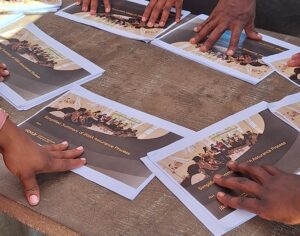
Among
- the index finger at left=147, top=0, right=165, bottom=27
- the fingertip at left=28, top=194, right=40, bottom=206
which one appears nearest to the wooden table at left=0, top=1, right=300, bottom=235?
the fingertip at left=28, top=194, right=40, bottom=206

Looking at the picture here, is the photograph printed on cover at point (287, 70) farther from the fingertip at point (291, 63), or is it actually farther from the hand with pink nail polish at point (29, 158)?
the hand with pink nail polish at point (29, 158)

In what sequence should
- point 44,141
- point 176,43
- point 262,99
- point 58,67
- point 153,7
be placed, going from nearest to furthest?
point 44,141 < point 262,99 < point 58,67 < point 176,43 < point 153,7

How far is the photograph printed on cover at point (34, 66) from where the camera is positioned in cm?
115

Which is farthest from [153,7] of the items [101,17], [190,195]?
[190,195]

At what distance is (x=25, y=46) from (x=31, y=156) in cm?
50

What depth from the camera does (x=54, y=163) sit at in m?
0.90

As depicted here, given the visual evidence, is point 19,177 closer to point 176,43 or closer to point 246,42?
Answer: point 176,43

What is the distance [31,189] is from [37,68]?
1.45 ft

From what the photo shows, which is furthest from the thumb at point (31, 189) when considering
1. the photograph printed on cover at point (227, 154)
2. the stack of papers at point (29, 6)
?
the stack of papers at point (29, 6)

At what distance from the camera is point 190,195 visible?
2.81ft

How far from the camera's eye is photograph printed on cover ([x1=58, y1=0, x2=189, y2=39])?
1375 millimetres

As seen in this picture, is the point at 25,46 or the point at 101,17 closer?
the point at 25,46

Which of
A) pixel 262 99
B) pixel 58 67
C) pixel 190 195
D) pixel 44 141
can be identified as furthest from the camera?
pixel 58 67

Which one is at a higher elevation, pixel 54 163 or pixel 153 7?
pixel 153 7
